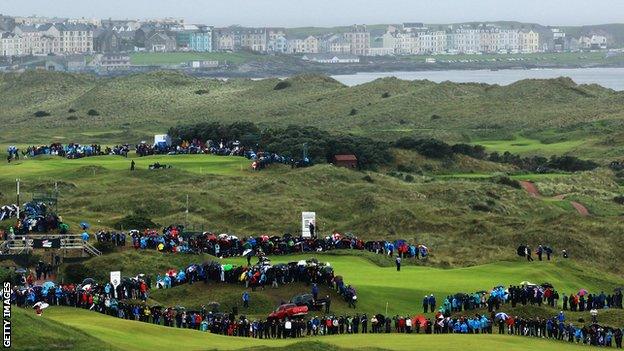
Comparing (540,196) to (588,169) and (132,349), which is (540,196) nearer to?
(588,169)

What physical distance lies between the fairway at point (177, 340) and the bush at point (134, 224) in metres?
20.7

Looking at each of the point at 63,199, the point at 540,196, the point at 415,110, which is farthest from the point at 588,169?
the point at 415,110

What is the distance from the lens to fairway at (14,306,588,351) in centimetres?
3759

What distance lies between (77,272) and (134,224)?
538 inches

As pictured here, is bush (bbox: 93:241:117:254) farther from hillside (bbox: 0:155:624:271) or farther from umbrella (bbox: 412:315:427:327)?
umbrella (bbox: 412:315:427:327)

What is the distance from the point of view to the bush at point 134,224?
66.7 meters

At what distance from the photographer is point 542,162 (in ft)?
355

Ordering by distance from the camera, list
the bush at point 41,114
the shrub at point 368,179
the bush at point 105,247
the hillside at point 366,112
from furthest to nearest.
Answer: the bush at point 41,114 → the hillside at point 366,112 → the shrub at point 368,179 → the bush at point 105,247

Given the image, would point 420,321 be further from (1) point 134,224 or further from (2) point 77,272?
(1) point 134,224

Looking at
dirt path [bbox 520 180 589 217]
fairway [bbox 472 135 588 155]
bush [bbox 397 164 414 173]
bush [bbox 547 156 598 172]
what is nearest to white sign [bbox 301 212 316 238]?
dirt path [bbox 520 180 589 217]

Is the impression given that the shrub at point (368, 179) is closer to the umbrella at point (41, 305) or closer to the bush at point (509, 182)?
the bush at point (509, 182)

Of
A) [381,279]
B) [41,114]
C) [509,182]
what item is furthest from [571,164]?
[41,114]

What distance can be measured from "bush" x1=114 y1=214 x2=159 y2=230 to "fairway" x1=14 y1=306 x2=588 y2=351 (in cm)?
2068

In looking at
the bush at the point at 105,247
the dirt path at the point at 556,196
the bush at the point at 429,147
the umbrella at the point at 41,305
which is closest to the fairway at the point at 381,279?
the bush at the point at 105,247
